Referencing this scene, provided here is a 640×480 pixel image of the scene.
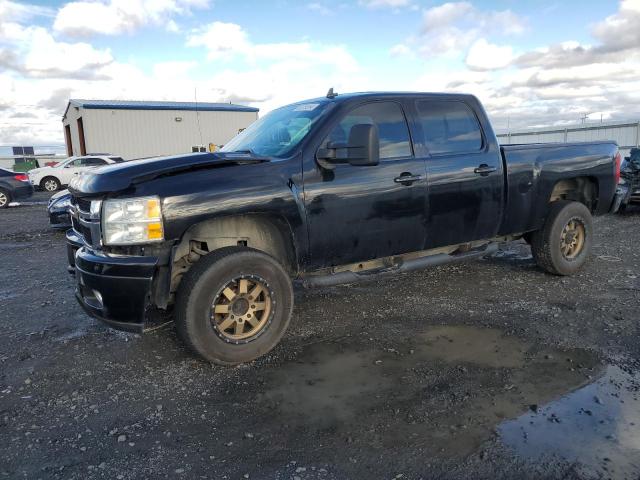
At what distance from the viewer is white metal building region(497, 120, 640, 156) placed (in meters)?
19.0

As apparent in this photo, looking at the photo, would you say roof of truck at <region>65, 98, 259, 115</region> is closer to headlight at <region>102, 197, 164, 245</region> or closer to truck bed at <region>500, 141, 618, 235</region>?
truck bed at <region>500, 141, 618, 235</region>

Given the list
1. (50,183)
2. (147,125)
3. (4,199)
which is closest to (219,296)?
(4,199)

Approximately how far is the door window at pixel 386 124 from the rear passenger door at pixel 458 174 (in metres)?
0.19

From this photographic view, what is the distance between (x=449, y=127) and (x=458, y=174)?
19.5 inches

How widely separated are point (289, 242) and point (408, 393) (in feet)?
4.71

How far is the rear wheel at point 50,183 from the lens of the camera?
840 inches

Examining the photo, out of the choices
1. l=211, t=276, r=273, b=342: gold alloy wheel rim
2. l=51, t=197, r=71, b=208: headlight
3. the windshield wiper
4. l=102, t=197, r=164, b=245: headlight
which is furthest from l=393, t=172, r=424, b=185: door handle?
l=51, t=197, r=71, b=208: headlight

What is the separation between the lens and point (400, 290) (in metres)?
5.50

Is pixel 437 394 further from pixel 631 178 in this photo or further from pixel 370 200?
pixel 631 178

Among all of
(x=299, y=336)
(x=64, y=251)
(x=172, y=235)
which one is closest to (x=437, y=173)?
(x=299, y=336)

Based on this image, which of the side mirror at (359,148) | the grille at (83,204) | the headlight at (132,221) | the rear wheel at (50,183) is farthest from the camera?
the rear wheel at (50,183)

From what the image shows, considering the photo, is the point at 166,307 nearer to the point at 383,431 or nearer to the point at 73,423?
the point at 73,423

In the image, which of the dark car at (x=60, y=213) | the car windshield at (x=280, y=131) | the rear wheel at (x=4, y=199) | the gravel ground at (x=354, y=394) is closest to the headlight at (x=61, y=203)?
the dark car at (x=60, y=213)

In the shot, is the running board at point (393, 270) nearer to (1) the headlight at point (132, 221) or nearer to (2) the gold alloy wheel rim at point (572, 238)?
(2) the gold alloy wheel rim at point (572, 238)
